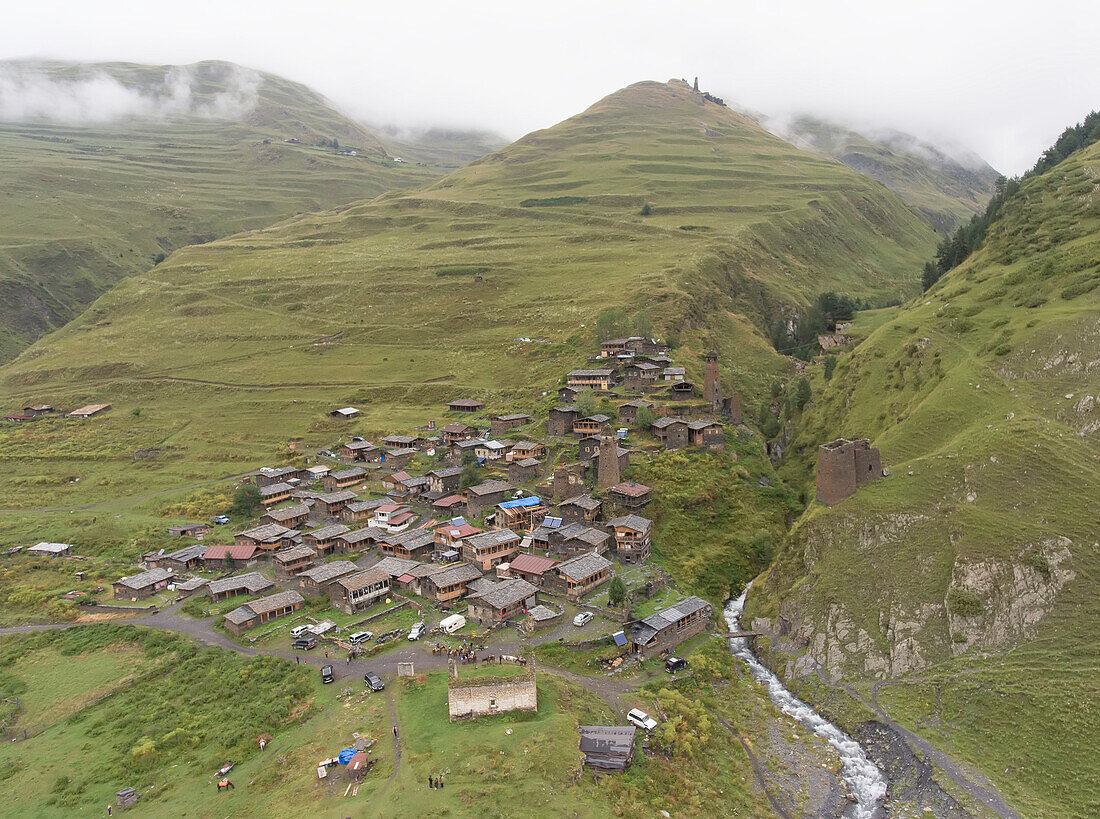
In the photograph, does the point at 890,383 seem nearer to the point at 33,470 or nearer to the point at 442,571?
the point at 442,571

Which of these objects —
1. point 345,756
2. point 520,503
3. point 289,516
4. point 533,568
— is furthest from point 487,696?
point 289,516

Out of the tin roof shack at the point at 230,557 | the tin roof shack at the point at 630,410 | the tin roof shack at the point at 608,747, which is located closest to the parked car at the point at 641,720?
the tin roof shack at the point at 608,747

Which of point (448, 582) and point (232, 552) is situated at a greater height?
point (448, 582)

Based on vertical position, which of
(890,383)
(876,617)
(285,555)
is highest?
(890,383)

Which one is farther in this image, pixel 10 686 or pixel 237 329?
pixel 237 329

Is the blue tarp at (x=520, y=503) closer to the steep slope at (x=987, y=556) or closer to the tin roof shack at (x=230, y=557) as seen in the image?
the steep slope at (x=987, y=556)

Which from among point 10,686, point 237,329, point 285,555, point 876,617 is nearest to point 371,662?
point 285,555

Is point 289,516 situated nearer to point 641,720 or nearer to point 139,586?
point 139,586

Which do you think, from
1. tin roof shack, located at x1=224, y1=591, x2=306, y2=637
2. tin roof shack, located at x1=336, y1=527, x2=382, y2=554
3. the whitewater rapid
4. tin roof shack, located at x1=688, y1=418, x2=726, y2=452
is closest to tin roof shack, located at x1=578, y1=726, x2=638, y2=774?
the whitewater rapid
